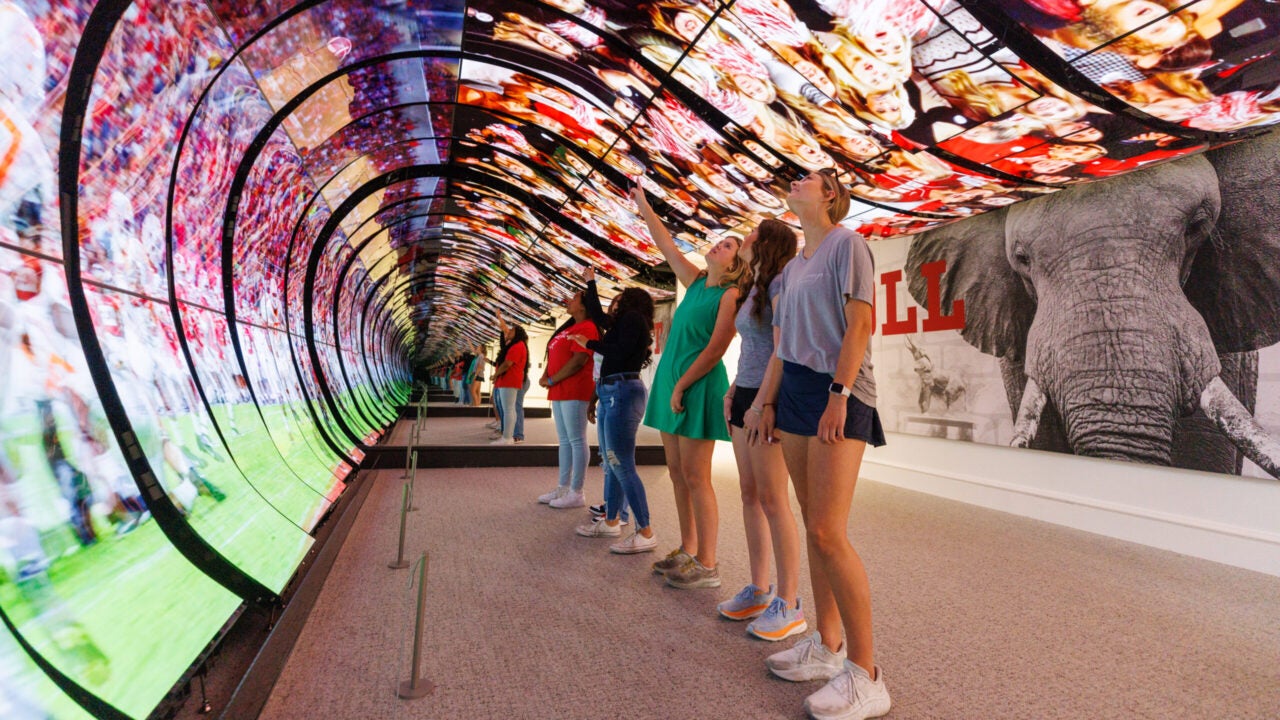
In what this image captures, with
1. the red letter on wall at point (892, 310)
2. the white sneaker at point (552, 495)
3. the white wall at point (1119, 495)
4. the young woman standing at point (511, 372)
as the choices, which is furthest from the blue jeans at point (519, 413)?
the white wall at point (1119, 495)

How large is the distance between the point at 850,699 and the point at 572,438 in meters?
3.37

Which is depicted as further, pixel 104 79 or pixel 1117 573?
pixel 1117 573

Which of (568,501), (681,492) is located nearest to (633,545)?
(681,492)

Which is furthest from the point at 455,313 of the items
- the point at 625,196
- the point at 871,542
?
the point at 871,542

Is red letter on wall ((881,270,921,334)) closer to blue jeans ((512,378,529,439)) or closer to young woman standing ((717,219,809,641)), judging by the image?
blue jeans ((512,378,529,439))

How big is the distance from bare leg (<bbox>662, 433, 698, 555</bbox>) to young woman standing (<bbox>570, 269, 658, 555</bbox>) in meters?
0.38

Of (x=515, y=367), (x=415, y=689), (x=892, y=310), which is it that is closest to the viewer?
(x=415, y=689)

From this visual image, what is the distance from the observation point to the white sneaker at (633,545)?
159 inches

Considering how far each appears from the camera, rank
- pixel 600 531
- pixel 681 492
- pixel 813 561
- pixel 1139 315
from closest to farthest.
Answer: pixel 813 561
pixel 681 492
pixel 600 531
pixel 1139 315

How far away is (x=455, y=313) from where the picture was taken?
2691 cm

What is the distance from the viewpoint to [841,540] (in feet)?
6.93

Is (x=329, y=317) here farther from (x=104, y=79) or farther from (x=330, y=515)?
(x=104, y=79)

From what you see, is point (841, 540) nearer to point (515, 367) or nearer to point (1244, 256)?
point (1244, 256)

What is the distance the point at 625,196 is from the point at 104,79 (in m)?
6.55
